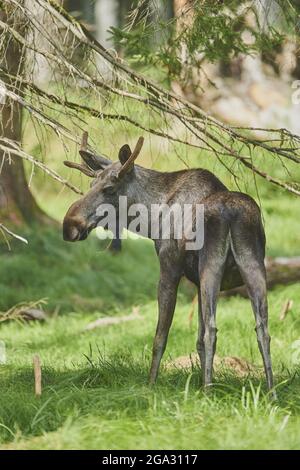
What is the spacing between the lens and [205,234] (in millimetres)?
6312

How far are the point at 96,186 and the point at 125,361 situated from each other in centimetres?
199

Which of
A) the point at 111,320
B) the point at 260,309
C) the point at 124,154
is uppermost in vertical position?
the point at 124,154

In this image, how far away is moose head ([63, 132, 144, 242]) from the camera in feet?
20.8

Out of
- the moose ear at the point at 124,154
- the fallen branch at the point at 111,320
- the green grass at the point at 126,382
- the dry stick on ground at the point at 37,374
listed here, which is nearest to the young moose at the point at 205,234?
the moose ear at the point at 124,154

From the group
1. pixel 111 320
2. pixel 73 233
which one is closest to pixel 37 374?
pixel 73 233

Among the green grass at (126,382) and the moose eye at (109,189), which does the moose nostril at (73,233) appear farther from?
the green grass at (126,382)

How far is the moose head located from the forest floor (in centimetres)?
104

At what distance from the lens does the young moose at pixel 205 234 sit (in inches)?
245

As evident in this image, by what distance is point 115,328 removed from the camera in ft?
38.1

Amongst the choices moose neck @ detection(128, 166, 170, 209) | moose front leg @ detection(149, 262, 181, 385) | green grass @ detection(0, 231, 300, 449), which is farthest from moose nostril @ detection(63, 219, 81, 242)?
green grass @ detection(0, 231, 300, 449)

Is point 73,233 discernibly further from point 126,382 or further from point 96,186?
point 126,382

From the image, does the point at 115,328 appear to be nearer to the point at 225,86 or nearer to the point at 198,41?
the point at 198,41

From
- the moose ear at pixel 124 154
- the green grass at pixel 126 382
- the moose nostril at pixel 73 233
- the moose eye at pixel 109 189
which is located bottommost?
the green grass at pixel 126 382

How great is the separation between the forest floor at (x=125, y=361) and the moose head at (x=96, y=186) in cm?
104
